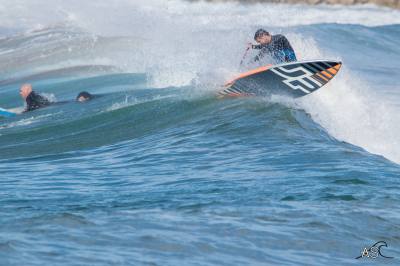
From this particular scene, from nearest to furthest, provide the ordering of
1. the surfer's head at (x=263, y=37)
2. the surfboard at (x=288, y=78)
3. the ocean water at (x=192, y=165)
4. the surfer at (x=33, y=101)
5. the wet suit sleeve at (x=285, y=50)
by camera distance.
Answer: the ocean water at (x=192, y=165), the surfboard at (x=288, y=78), the wet suit sleeve at (x=285, y=50), the surfer's head at (x=263, y=37), the surfer at (x=33, y=101)

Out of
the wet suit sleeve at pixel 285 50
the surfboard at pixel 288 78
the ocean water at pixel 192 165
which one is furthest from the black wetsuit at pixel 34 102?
the wet suit sleeve at pixel 285 50

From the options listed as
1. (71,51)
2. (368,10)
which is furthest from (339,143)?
(368,10)

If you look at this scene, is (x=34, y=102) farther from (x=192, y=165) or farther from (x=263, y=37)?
(x=192, y=165)

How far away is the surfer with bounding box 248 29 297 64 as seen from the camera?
13.5 m

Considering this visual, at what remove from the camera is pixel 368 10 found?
40156mm

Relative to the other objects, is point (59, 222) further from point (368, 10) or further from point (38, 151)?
point (368, 10)

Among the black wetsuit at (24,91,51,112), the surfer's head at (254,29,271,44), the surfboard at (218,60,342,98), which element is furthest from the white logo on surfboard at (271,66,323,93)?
the black wetsuit at (24,91,51,112)

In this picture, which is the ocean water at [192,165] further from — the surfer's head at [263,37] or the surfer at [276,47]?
the surfer's head at [263,37]

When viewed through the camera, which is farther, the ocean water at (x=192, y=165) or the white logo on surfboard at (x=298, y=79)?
the white logo on surfboard at (x=298, y=79)

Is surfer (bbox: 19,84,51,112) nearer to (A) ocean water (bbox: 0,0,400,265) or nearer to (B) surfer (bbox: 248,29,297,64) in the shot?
(A) ocean water (bbox: 0,0,400,265)

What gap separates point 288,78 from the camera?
13.1 m

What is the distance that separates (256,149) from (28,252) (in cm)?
522

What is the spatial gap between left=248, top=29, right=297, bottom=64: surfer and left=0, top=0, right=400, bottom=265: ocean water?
0.67 m

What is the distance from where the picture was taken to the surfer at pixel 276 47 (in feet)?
44.4
